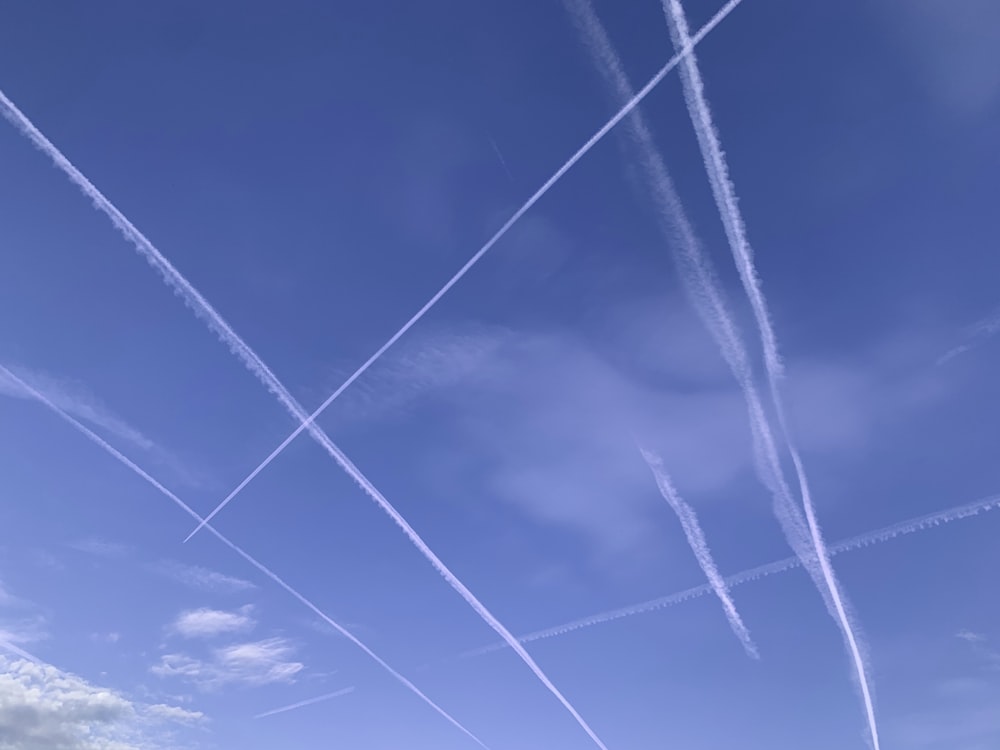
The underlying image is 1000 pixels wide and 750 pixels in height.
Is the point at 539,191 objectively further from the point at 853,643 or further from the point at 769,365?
the point at 853,643

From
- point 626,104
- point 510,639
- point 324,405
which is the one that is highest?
point 626,104

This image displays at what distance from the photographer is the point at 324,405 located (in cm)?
1772

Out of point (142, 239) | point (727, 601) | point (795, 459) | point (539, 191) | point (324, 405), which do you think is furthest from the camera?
point (727, 601)

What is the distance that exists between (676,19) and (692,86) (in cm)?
121

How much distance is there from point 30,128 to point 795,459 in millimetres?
18956

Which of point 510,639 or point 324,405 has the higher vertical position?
point 324,405

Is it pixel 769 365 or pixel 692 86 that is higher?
pixel 692 86

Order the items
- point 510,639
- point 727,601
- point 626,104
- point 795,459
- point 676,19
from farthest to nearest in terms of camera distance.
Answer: point 510,639 < point 727,601 < point 795,459 < point 626,104 < point 676,19

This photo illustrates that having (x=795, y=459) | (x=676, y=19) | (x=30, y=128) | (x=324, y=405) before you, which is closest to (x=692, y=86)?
(x=676, y=19)

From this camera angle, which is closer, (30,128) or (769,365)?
(30,128)

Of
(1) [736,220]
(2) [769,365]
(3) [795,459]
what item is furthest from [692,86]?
(3) [795,459]

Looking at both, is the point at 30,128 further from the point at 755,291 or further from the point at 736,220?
the point at 755,291

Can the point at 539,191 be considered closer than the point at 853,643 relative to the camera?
Yes

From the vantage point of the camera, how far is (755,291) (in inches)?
571
